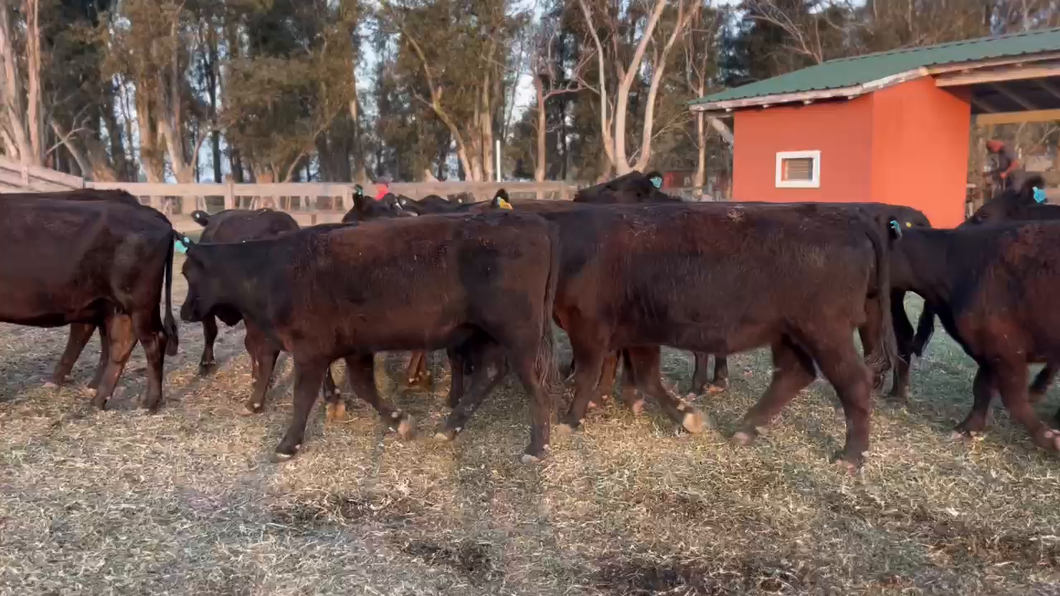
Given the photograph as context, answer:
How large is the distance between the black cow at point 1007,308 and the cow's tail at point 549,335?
2446 mm

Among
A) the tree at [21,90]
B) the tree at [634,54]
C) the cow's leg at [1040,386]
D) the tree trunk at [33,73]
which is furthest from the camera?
the tree trunk at [33,73]

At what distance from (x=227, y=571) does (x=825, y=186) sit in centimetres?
1274

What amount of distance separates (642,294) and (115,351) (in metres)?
3.89

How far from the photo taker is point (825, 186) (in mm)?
14047

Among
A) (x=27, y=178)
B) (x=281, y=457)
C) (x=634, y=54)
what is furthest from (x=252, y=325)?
(x=634, y=54)

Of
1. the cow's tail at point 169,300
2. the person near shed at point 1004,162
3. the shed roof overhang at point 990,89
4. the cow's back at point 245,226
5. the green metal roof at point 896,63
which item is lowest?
the cow's tail at point 169,300

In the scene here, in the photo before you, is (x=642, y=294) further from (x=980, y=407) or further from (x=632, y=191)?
(x=632, y=191)

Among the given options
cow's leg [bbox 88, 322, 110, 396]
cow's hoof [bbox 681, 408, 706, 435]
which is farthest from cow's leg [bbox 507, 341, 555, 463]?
cow's leg [bbox 88, 322, 110, 396]

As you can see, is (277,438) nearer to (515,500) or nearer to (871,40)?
(515,500)

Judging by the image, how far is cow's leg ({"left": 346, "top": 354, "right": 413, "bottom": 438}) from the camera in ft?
17.1

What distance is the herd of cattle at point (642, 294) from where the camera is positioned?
4.68 meters

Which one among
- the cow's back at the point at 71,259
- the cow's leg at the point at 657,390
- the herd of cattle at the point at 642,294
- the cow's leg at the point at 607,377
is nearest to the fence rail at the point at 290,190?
the cow's back at the point at 71,259

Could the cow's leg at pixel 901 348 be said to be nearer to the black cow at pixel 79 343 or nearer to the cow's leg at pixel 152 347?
the cow's leg at pixel 152 347

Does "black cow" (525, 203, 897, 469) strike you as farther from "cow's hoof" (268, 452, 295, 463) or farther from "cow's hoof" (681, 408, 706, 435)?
"cow's hoof" (268, 452, 295, 463)
